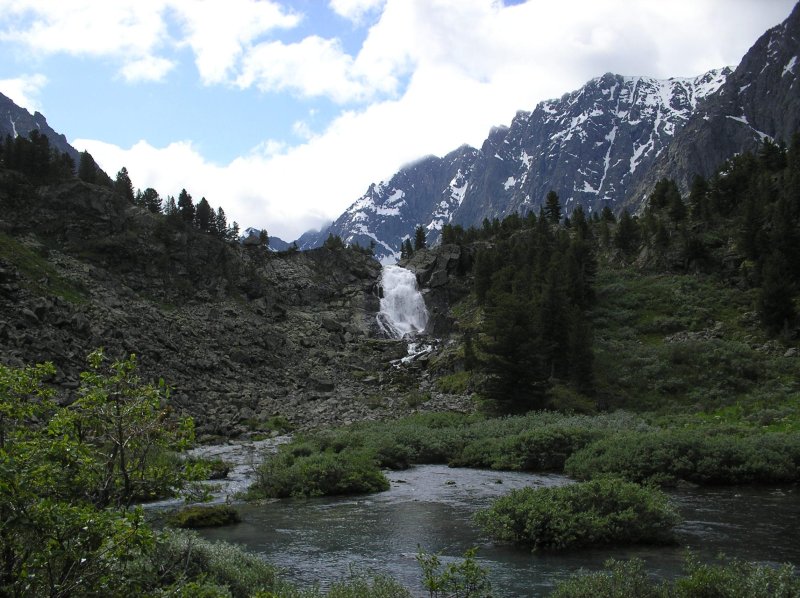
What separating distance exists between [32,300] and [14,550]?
5369cm

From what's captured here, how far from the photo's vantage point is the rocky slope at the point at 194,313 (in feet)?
167

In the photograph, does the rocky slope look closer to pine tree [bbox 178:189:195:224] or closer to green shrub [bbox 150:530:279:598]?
pine tree [bbox 178:189:195:224]

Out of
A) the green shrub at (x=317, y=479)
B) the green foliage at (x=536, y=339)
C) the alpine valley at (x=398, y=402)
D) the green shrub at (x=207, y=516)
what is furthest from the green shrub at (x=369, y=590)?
the green foliage at (x=536, y=339)

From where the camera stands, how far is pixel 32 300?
169 feet

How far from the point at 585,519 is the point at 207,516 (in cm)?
1196

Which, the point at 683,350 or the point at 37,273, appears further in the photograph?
the point at 37,273

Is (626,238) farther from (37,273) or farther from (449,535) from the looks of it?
(449,535)

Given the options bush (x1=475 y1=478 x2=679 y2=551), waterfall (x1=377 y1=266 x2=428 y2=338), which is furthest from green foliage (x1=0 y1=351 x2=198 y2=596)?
waterfall (x1=377 y1=266 x2=428 y2=338)

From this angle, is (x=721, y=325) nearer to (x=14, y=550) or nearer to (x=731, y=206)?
(x=731, y=206)

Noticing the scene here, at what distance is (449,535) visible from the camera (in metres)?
17.4

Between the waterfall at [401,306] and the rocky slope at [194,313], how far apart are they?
2.69 metres

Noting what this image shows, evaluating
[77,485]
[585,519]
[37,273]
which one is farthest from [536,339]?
[37,273]

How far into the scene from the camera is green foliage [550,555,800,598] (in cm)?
981

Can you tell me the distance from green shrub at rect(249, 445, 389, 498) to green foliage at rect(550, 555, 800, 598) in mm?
15380
